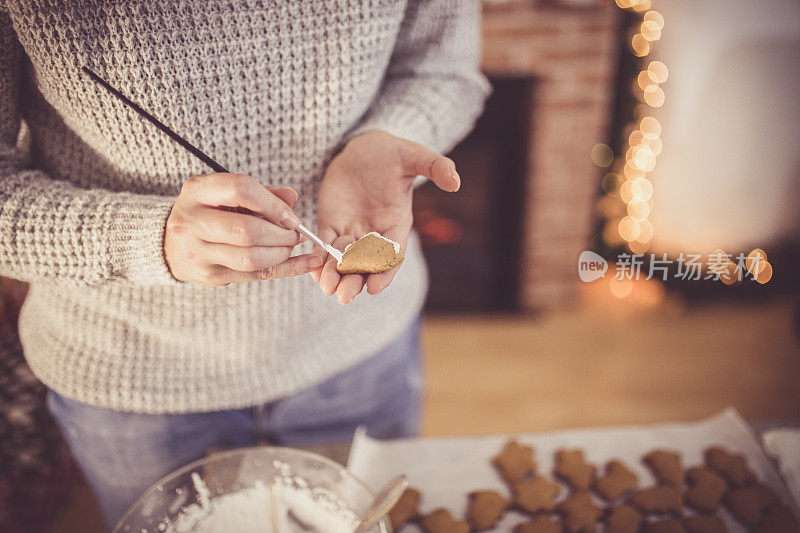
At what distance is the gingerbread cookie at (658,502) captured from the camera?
28.3 inches

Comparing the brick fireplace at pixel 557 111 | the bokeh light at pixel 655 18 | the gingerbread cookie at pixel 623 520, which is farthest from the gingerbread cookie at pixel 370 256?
the bokeh light at pixel 655 18

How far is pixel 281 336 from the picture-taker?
2.48ft

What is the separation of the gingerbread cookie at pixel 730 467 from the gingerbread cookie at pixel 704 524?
0.08 metres

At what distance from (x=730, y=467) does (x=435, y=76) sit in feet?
2.36

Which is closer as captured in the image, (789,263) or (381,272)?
(381,272)

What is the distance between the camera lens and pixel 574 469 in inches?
29.8

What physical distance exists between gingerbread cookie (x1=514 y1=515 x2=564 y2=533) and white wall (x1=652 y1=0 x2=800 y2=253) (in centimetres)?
120

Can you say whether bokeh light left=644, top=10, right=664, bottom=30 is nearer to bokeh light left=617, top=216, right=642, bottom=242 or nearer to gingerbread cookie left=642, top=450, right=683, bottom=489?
bokeh light left=617, top=216, right=642, bottom=242

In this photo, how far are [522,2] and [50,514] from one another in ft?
7.41

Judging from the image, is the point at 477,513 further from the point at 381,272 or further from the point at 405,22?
the point at 405,22

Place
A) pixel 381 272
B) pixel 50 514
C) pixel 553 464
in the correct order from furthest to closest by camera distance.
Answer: pixel 50 514 → pixel 553 464 → pixel 381 272

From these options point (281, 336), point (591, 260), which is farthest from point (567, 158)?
point (281, 336)

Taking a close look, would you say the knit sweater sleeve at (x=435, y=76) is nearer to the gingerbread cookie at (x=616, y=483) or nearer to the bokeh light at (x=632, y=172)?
the gingerbread cookie at (x=616, y=483)

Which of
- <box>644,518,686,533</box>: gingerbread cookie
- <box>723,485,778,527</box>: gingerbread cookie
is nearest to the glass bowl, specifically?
<box>644,518,686,533</box>: gingerbread cookie
